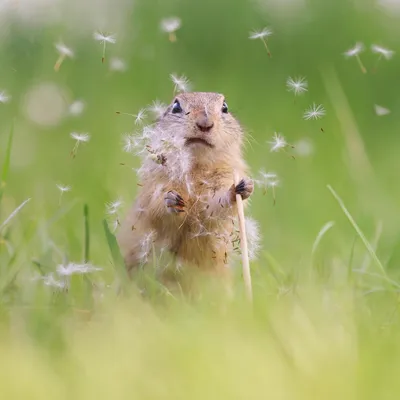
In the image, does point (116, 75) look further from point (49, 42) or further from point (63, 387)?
point (63, 387)

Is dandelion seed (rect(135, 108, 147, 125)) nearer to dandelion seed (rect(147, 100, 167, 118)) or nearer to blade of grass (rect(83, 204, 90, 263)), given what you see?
dandelion seed (rect(147, 100, 167, 118))

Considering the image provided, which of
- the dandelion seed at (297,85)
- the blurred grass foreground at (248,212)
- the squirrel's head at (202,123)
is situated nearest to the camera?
the blurred grass foreground at (248,212)

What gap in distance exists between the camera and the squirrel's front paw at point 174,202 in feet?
8.96

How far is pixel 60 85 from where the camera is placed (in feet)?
16.5

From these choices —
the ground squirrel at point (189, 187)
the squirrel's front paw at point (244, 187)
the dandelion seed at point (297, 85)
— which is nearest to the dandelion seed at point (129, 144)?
the ground squirrel at point (189, 187)

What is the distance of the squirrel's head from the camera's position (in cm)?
284

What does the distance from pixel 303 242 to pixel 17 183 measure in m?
1.86

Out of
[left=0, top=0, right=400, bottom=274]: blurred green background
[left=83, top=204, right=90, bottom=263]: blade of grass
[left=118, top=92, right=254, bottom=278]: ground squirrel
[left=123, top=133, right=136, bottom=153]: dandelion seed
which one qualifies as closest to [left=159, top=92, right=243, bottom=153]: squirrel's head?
[left=118, top=92, right=254, bottom=278]: ground squirrel

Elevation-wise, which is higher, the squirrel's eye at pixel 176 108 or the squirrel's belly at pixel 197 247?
the squirrel's eye at pixel 176 108

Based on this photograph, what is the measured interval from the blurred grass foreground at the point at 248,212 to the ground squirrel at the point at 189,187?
0.39 feet

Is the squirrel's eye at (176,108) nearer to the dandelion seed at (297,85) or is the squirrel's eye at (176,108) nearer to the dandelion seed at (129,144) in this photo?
the dandelion seed at (129,144)

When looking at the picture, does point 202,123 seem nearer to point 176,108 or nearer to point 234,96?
point 176,108

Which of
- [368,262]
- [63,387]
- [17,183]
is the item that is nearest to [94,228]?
[17,183]

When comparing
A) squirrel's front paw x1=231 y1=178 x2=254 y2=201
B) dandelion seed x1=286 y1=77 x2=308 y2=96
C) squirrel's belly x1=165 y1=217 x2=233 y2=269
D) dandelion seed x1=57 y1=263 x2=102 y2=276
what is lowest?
dandelion seed x1=57 y1=263 x2=102 y2=276
